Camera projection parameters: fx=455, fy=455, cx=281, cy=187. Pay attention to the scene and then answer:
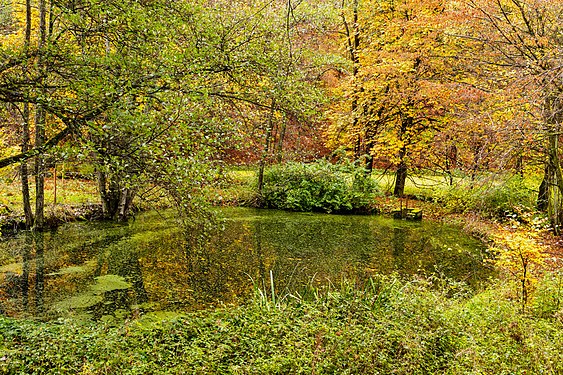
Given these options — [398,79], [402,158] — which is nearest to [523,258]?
[402,158]

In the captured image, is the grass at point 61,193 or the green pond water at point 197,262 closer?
the green pond water at point 197,262

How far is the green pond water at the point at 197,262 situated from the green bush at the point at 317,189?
7.40ft

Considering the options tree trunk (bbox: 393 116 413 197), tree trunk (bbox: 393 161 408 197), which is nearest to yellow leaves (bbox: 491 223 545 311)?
tree trunk (bbox: 393 116 413 197)

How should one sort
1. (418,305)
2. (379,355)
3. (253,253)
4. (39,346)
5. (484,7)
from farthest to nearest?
(484,7)
(253,253)
(418,305)
(39,346)
(379,355)

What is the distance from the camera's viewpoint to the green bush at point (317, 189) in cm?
1575

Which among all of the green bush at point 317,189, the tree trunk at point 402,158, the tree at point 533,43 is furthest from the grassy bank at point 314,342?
the tree trunk at point 402,158

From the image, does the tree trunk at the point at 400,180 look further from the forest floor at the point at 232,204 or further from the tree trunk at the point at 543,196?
the tree trunk at the point at 543,196

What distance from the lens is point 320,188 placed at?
16.0 metres

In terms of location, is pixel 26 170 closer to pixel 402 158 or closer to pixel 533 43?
pixel 533 43

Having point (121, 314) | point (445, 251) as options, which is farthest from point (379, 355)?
point (445, 251)

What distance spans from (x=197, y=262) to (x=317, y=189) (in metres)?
7.70

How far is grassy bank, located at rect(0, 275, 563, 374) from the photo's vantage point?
13.0ft

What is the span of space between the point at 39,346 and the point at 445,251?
8.79 metres

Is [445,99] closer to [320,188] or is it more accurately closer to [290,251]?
[320,188]
